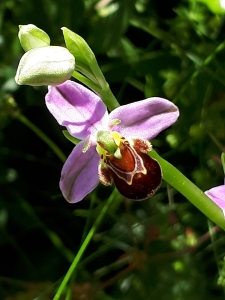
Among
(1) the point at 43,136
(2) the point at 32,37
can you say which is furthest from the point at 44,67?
(1) the point at 43,136

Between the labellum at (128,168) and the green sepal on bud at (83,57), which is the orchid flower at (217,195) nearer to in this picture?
the labellum at (128,168)

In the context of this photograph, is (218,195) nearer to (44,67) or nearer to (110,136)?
(110,136)

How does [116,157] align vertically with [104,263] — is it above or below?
above

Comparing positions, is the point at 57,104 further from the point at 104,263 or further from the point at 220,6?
the point at 104,263

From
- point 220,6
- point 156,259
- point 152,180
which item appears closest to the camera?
point 152,180

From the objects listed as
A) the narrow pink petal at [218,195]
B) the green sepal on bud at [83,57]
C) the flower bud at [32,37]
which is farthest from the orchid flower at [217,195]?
the flower bud at [32,37]

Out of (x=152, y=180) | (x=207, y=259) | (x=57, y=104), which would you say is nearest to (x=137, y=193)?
(x=152, y=180)

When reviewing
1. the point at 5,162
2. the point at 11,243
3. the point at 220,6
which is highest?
the point at 220,6
